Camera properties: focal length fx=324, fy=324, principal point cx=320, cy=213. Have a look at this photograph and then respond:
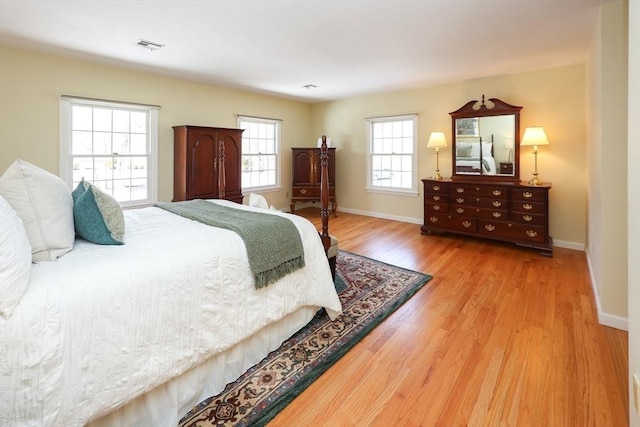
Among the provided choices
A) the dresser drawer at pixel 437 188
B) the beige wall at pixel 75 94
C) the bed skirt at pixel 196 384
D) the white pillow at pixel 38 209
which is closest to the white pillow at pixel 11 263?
A: the white pillow at pixel 38 209

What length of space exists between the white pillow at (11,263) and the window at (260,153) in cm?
484

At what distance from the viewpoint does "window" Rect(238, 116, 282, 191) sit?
6.04m

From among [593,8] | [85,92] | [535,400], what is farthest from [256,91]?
[535,400]

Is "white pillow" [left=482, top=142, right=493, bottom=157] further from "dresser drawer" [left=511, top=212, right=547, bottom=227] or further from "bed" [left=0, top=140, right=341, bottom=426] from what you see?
"bed" [left=0, top=140, right=341, bottom=426]

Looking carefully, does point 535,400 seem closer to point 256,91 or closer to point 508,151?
point 508,151

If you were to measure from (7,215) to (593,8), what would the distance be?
399 centimetres

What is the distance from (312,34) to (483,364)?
3.06 m

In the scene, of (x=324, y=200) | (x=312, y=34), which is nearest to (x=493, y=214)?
(x=324, y=200)

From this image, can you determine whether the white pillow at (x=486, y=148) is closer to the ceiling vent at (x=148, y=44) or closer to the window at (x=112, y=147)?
the ceiling vent at (x=148, y=44)

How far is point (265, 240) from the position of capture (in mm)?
1943

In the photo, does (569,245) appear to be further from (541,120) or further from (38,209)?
(38,209)

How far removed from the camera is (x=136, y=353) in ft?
4.33

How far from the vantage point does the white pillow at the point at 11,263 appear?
40.8 inches

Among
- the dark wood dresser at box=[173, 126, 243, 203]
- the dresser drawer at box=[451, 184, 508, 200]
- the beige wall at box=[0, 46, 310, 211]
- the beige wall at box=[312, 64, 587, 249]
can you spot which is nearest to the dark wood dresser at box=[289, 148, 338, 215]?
the beige wall at box=[312, 64, 587, 249]
